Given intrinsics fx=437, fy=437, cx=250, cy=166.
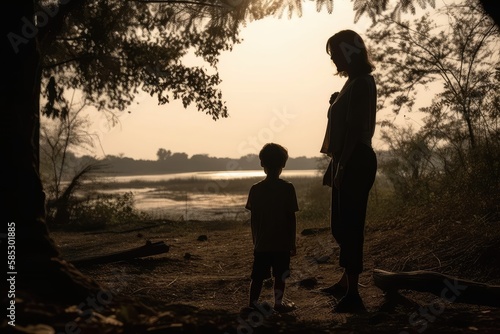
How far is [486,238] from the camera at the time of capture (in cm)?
476

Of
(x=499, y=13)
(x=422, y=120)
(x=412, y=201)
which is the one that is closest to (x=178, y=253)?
(x=412, y=201)

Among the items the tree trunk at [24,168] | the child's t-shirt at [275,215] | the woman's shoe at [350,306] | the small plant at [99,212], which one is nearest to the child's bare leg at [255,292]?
the child's t-shirt at [275,215]

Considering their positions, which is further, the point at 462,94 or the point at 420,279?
the point at 462,94

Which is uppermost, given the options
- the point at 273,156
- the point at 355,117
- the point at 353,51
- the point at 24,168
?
the point at 353,51

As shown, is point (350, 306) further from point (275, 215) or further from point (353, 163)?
point (353, 163)

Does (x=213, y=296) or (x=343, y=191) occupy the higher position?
(x=343, y=191)

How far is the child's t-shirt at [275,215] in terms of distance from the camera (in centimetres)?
380

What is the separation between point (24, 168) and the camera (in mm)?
2434

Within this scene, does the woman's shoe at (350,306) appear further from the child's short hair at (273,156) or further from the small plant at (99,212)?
the small plant at (99,212)

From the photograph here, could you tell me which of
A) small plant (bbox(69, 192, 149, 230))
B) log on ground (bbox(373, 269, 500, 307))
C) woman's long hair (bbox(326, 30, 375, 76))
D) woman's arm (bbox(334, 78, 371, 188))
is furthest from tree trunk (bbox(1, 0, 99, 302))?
small plant (bbox(69, 192, 149, 230))

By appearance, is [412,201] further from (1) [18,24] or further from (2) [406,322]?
(1) [18,24]

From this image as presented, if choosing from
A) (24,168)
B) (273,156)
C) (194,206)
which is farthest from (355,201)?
(194,206)

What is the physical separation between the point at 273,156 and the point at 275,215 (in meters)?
0.52

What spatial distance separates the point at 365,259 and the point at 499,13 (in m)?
3.39
